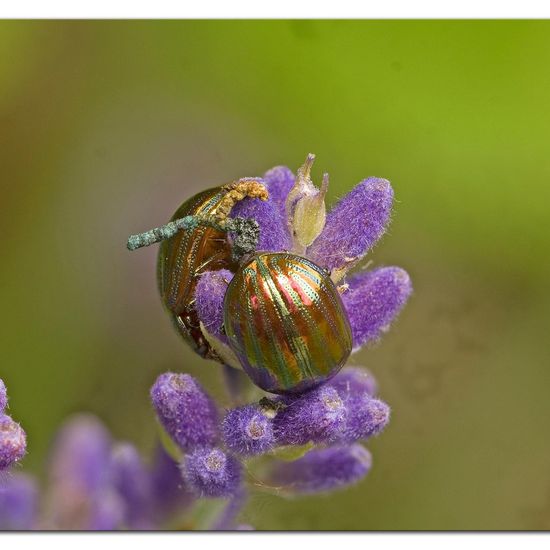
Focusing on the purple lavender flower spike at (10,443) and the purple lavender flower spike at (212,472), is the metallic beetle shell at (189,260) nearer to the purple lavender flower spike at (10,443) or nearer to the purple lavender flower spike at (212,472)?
the purple lavender flower spike at (212,472)

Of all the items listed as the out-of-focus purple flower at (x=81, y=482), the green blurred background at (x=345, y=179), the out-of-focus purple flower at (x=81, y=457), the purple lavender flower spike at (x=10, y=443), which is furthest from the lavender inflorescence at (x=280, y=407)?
the green blurred background at (x=345, y=179)

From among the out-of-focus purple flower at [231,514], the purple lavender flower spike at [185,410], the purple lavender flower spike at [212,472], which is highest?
the purple lavender flower spike at [185,410]

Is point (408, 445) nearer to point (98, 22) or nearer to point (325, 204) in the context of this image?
point (325, 204)

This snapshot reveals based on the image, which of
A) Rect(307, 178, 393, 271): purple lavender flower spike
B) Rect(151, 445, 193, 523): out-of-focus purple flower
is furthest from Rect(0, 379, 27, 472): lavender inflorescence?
Rect(307, 178, 393, 271): purple lavender flower spike

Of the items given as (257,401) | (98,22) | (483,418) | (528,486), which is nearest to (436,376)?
(483,418)

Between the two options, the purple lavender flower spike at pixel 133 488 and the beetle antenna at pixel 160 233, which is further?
the purple lavender flower spike at pixel 133 488

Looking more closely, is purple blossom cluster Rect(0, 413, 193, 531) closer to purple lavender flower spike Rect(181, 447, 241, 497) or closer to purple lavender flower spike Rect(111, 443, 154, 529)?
purple lavender flower spike Rect(111, 443, 154, 529)
